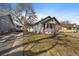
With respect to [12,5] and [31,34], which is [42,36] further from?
[12,5]

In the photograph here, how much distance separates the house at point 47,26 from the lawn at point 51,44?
0.25 ft

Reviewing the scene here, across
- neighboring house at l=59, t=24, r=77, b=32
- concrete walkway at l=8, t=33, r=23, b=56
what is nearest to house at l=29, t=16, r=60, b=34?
neighboring house at l=59, t=24, r=77, b=32

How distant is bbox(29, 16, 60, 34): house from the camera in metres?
3.19

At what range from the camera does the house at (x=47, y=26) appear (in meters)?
3.19

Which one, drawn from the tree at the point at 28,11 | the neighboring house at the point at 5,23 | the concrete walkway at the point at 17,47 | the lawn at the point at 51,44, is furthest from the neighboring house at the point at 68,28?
the neighboring house at the point at 5,23

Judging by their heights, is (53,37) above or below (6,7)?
below

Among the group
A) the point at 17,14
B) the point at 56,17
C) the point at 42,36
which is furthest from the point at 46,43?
the point at 17,14

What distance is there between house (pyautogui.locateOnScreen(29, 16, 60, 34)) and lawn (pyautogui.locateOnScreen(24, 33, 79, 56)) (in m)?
0.08

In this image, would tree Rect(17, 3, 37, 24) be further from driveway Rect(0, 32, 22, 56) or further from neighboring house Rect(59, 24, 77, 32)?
neighboring house Rect(59, 24, 77, 32)

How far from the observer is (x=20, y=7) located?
318 centimetres

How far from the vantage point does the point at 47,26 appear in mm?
3209

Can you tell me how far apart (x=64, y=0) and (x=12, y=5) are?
2.56ft

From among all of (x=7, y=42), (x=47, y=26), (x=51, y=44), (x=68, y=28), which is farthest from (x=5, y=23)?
(x=68, y=28)

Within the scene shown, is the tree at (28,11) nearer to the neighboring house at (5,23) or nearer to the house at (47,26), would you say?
the house at (47,26)
